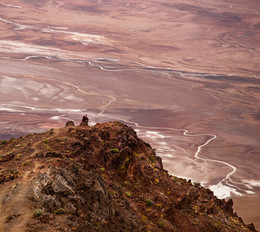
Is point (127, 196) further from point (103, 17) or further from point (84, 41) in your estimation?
point (103, 17)

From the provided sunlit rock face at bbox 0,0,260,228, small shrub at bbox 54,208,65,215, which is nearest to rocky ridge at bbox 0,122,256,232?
small shrub at bbox 54,208,65,215

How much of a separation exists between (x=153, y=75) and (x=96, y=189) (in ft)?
256

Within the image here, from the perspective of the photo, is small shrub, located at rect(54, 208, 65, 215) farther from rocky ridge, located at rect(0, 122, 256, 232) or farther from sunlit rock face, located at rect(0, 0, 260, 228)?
sunlit rock face, located at rect(0, 0, 260, 228)

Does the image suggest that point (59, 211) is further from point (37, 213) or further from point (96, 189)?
point (96, 189)

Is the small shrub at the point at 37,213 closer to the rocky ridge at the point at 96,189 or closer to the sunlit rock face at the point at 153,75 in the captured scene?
the rocky ridge at the point at 96,189

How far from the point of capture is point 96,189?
842cm

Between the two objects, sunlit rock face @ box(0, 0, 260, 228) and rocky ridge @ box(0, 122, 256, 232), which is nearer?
rocky ridge @ box(0, 122, 256, 232)

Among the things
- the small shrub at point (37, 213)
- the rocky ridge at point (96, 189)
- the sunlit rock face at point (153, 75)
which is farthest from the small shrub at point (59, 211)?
the sunlit rock face at point (153, 75)

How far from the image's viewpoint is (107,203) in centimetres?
847

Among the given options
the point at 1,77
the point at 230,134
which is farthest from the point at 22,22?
the point at 230,134

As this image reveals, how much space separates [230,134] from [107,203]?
48.4 metres

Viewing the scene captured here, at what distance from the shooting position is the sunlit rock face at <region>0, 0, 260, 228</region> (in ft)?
158

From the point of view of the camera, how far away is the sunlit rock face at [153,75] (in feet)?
158

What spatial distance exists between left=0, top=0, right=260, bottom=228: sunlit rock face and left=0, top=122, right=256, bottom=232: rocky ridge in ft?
73.6
